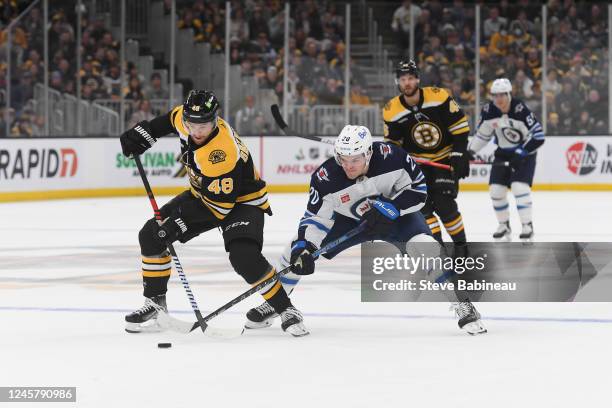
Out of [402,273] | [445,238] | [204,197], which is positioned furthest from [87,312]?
[445,238]

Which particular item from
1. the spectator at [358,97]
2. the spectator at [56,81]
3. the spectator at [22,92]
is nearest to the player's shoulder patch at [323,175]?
the spectator at [22,92]

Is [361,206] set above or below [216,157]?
below

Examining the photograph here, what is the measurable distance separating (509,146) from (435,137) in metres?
2.19

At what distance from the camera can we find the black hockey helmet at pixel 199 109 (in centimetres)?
513

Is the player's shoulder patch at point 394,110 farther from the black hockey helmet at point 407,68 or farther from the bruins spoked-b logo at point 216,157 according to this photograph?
the bruins spoked-b logo at point 216,157

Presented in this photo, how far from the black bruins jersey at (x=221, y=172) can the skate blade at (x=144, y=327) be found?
544 mm

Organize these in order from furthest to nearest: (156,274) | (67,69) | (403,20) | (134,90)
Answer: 1. (403,20)
2. (134,90)
3. (67,69)
4. (156,274)

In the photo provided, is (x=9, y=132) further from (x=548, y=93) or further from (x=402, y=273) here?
(x=402, y=273)

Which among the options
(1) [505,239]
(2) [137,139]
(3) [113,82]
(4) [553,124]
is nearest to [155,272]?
(2) [137,139]

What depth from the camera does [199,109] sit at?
16.8 ft

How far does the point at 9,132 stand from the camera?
1390 centimetres

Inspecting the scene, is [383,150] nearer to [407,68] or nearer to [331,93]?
[407,68]

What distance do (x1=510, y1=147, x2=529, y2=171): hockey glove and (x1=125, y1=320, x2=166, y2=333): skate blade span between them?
499cm

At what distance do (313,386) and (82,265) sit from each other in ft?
13.7
